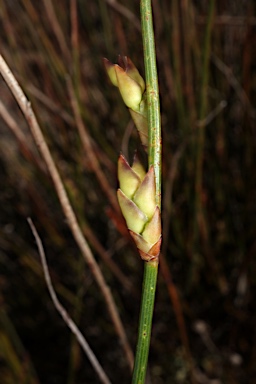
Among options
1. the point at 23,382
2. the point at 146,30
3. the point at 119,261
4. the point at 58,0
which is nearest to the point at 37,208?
the point at 119,261

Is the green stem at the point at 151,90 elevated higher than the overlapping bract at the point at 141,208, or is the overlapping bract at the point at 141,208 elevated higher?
the green stem at the point at 151,90

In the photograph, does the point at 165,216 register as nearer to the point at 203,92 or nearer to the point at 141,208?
the point at 203,92

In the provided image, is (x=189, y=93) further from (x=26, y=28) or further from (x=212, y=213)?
(x=26, y=28)

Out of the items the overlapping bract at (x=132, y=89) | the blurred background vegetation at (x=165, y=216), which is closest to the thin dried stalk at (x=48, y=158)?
the overlapping bract at (x=132, y=89)

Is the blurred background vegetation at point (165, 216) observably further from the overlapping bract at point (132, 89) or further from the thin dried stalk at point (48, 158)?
the overlapping bract at point (132, 89)

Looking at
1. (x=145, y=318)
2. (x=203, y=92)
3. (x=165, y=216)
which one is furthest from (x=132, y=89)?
(x=165, y=216)

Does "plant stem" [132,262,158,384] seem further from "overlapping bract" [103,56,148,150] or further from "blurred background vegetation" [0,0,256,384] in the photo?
"blurred background vegetation" [0,0,256,384]
